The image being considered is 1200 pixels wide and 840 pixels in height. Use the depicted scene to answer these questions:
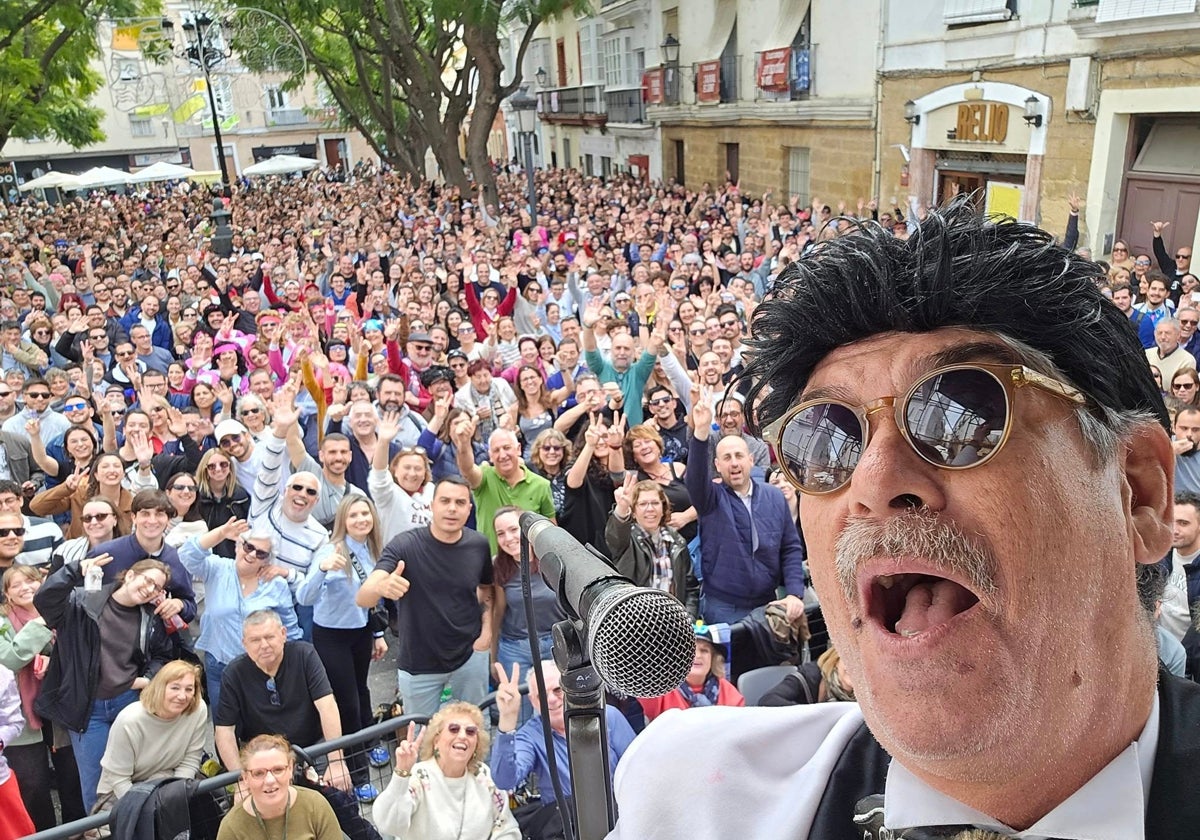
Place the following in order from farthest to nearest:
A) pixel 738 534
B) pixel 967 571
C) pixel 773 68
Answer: pixel 773 68, pixel 738 534, pixel 967 571

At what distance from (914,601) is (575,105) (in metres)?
37.1

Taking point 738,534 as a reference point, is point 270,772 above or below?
below

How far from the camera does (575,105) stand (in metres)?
35.8

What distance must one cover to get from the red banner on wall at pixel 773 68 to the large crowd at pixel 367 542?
40.0 feet

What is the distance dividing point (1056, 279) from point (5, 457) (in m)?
7.21

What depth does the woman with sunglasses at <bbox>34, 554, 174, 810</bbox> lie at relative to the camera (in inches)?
155

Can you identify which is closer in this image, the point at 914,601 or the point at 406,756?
the point at 914,601

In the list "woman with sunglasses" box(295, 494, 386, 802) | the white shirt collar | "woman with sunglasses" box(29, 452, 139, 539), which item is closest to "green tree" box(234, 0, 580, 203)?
"woman with sunglasses" box(29, 452, 139, 539)

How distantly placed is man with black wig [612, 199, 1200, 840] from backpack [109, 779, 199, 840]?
124 inches

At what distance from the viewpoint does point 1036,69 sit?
498 inches

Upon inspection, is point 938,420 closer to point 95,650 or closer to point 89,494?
point 95,650

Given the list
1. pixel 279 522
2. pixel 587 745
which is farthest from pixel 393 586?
pixel 587 745

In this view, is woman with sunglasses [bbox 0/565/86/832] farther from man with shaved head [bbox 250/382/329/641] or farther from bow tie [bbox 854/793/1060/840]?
bow tie [bbox 854/793/1060/840]

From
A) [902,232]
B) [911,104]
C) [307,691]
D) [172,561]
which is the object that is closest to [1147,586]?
[902,232]
